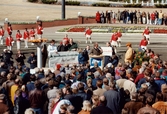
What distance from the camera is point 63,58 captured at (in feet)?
73.5

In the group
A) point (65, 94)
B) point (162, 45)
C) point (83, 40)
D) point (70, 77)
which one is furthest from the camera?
point (83, 40)

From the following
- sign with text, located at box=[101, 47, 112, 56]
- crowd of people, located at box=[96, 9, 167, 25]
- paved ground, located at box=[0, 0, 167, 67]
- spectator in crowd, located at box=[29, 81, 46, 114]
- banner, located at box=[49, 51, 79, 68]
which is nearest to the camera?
spectator in crowd, located at box=[29, 81, 46, 114]

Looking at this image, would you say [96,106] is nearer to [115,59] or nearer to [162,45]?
[115,59]

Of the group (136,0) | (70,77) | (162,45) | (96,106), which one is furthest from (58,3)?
(96,106)

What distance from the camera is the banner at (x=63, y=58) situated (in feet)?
72.8

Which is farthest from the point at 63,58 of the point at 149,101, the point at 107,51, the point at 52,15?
the point at 52,15

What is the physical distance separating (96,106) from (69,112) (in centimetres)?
86

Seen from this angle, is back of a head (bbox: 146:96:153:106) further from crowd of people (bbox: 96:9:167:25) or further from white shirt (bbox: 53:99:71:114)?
crowd of people (bbox: 96:9:167:25)

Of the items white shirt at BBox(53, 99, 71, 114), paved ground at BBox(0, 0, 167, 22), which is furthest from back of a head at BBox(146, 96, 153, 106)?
paved ground at BBox(0, 0, 167, 22)

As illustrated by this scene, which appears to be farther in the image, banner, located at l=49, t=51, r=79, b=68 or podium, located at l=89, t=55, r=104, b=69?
banner, located at l=49, t=51, r=79, b=68

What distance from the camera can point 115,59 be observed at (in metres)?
20.7

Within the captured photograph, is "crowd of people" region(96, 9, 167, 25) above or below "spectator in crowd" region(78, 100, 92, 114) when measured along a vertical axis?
above

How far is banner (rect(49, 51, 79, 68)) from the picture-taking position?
22.2 meters

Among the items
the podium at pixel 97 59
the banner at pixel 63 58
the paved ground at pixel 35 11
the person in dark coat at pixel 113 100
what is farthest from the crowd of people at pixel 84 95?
the paved ground at pixel 35 11
